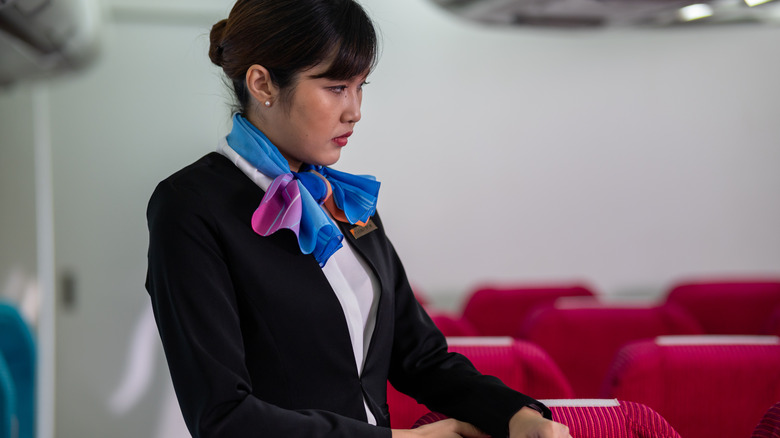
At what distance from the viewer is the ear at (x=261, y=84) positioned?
4.54 feet

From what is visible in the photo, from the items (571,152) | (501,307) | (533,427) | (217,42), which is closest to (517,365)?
(533,427)

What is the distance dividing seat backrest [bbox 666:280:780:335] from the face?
105 inches

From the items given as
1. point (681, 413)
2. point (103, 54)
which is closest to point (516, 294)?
point (681, 413)

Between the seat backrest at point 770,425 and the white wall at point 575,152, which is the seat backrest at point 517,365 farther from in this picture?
the white wall at point 575,152

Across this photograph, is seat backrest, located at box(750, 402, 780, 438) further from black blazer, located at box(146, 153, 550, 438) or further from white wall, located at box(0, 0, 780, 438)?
white wall, located at box(0, 0, 780, 438)

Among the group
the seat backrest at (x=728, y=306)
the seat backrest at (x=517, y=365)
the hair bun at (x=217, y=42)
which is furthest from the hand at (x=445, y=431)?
the seat backrest at (x=728, y=306)

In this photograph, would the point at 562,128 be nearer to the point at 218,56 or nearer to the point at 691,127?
the point at 691,127

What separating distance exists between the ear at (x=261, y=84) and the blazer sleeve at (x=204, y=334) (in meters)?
0.22


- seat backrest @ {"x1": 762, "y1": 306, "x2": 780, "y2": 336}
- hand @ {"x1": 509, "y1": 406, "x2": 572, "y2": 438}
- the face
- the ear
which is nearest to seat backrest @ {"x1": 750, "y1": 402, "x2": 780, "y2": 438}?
hand @ {"x1": 509, "y1": 406, "x2": 572, "y2": 438}

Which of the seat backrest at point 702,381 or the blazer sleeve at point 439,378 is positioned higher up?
the blazer sleeve at point 439,378

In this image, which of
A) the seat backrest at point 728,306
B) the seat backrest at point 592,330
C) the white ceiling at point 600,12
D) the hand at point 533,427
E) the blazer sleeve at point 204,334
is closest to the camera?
the blazer sleeve at point 204,334

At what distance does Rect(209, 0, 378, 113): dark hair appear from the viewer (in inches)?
52.7

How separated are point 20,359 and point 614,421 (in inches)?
104

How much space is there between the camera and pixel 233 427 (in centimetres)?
122
